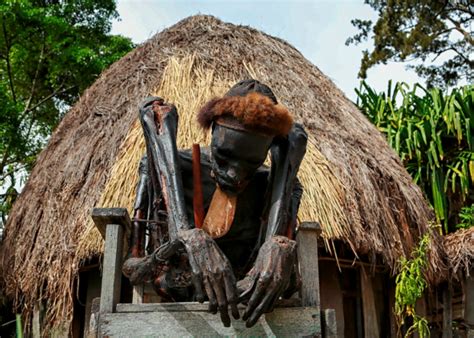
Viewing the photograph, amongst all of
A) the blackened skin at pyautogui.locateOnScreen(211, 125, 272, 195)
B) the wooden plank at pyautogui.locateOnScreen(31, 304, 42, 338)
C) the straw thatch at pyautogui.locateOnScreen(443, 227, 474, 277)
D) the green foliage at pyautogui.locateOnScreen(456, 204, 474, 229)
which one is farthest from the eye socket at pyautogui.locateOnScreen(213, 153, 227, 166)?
the green foliage at pyautogui.locateOnScreen(456, 204, 474, 229)

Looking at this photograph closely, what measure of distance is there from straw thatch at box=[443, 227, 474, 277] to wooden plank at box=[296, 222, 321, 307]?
423 centimetres

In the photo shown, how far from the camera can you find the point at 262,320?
7.05 feet

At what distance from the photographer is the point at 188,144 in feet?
17.2

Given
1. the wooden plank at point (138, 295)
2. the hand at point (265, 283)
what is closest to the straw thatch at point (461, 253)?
the wooden plank at point (138, 295)

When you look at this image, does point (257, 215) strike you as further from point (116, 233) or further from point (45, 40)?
point (45, 40)

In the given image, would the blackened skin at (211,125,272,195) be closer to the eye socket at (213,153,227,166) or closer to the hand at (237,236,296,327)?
the eye socket at (213,153,227,166)

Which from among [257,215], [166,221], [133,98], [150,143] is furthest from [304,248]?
[133,98]

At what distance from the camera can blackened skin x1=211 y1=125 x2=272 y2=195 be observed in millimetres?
2256

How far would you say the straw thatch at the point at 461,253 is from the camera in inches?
246

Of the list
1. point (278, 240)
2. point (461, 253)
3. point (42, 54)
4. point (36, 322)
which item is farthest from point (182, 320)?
point (42, 54)

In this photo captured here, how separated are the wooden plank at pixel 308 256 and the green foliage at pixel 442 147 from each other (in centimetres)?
533

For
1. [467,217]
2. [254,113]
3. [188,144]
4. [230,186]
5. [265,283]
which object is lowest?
[265,283]

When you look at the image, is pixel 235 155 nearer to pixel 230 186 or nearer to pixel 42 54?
pixel 230 186

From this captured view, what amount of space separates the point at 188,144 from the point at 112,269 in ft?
9.89
